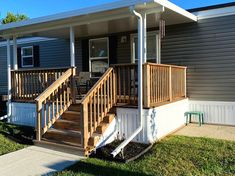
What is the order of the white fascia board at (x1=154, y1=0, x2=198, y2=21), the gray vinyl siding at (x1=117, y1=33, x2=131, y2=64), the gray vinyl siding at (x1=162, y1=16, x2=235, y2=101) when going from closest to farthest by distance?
the white fascia board at (x1=154, y1=0, x2=198, y2=21) → the gray vinyl siding at (x1=162, y1=16, x2=235, y2=101) → the gray vinyl siding at (x1=117, y1=33, x2=131, y2=64)

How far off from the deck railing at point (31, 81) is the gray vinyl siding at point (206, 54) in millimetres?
3622

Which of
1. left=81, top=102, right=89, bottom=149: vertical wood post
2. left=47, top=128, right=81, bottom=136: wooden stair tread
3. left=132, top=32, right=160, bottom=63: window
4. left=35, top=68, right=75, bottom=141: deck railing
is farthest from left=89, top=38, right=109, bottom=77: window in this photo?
left=81, top=102, right=89, bottom=149: vertical wood post

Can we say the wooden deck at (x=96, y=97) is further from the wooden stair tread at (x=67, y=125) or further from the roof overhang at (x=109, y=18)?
the roof overhang at (x=109, y=18)

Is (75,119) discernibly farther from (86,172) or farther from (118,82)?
(86,172)

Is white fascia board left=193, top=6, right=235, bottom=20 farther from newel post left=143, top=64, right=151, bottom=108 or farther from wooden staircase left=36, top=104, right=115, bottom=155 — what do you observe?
wooden staircase left=36, top=104, right=115, bottom=155

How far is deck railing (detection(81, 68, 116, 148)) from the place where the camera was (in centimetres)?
586

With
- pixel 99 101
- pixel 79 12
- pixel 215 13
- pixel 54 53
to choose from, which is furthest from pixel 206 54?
pixel 54 53

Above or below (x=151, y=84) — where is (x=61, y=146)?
below

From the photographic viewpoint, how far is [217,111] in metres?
8.39

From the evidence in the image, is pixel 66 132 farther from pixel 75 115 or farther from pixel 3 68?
pixel 3 68

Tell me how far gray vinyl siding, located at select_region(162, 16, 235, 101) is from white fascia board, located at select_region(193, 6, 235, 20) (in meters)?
0.11

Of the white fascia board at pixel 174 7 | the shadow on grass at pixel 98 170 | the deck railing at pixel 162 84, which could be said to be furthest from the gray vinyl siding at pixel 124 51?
the shadow on grass at pixel 98 170

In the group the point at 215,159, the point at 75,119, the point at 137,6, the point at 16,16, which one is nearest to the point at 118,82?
the point at 75,119

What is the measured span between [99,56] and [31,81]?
295cm
